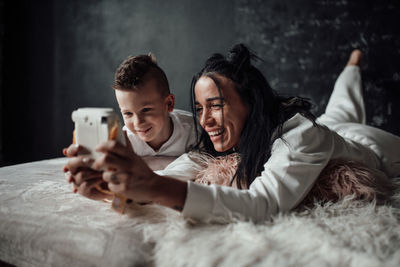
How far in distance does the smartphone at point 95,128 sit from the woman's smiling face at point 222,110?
0.31 m

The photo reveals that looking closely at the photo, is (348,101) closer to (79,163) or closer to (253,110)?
(253,110)

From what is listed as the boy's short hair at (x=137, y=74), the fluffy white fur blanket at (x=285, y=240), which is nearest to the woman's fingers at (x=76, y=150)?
the fluffy white fur blanket at (x=285, y=240)

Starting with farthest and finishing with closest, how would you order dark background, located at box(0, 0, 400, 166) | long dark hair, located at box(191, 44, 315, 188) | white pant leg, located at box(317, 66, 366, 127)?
dark background, located at box(0, 0, 400, 166) < white pant leg, located at box(317, 66, 366, 127) < long dark hair, located at box(191, 44, 315, 188)

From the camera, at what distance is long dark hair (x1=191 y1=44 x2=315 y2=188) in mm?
950

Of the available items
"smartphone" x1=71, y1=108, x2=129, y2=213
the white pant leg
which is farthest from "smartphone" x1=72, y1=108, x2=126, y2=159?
the white pant leg

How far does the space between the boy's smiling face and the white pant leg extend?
948mm

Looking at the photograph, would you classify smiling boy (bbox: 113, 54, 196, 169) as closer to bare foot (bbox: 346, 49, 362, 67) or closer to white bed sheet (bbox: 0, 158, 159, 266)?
white bed sheet (bbox: 0, 158, 159, 266)

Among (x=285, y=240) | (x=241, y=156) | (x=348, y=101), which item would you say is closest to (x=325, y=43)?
(x=348, y=101)

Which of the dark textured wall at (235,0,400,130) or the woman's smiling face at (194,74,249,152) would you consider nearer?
the woman's smiling face at (194,74,249,152)

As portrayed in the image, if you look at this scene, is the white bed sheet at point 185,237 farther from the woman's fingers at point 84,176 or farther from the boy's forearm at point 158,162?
the boy's forearm at point 158,162

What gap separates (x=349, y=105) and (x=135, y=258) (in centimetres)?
153

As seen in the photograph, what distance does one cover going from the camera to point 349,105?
178 cm

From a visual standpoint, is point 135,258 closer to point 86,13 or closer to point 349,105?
point 349,105

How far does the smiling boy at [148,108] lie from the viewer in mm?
1204
